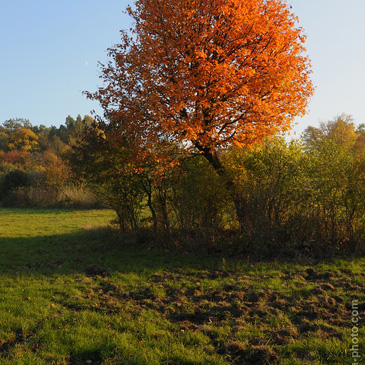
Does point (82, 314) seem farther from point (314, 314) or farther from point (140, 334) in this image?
point (314, 314)

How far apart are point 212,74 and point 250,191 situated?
3.58 meters

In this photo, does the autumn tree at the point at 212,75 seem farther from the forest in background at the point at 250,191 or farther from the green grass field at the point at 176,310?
the green grass field at the point at 176,310

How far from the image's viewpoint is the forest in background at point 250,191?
8.91m

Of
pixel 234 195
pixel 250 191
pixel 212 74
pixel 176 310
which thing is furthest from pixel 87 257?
pixel 212 74

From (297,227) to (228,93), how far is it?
4.50 meters

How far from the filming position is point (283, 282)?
6.66 m

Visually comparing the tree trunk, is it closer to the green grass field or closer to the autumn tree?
the autumn tree

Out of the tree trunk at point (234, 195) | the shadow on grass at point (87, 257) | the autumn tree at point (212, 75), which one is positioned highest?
the autumn tree at point (212, 75)

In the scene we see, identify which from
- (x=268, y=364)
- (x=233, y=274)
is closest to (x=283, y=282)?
(x=233, y=274)

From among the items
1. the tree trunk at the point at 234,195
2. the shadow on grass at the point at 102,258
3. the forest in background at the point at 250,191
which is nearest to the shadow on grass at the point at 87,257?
the shadow on grass at the point at 102,258

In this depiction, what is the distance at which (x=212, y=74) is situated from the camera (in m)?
8.45

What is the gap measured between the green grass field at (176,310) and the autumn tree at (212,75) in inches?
125

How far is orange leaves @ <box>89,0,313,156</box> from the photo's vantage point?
859 centimetres

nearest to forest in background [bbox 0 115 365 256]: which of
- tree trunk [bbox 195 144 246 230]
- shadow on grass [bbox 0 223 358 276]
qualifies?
tree trunk [bbox 195 144 246 230]
